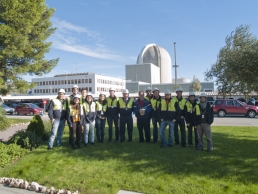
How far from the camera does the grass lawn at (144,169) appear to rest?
4.70 metres

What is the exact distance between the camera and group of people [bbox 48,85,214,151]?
7145 millimetres

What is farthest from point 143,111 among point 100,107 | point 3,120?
point 3,120

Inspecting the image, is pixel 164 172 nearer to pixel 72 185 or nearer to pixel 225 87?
pixel 72 185

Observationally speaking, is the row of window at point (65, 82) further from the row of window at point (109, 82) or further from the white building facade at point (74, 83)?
the row of window at point (109, 82)

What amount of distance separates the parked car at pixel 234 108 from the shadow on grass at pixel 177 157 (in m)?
14.7

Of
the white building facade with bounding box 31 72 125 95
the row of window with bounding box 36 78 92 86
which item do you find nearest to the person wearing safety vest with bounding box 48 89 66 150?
the white building facade with bounding box 31 72 125 95

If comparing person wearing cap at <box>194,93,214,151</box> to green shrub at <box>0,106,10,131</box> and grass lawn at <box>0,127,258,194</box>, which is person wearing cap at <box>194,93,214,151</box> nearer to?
grass lawn at <box>0,127,258,194</box>

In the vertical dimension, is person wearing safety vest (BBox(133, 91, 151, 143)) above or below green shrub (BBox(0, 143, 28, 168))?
above

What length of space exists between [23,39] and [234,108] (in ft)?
62.5

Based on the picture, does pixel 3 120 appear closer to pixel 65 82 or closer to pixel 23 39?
pixel 23 39

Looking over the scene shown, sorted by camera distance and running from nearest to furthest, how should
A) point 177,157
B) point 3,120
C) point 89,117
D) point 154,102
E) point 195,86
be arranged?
point 177,157 < point 89,117 < point 154,102 < point 3,120 < point 195,86

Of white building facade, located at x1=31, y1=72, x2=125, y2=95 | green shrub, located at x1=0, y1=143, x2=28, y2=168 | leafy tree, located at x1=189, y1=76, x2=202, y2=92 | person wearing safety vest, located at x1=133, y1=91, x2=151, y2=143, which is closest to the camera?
green shrub, located at x1=0, y1=143, x2=28, y2=168


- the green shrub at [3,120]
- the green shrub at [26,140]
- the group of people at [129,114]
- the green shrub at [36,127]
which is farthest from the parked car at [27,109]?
the group of people at [129,114]

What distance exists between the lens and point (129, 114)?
820 centimetres
